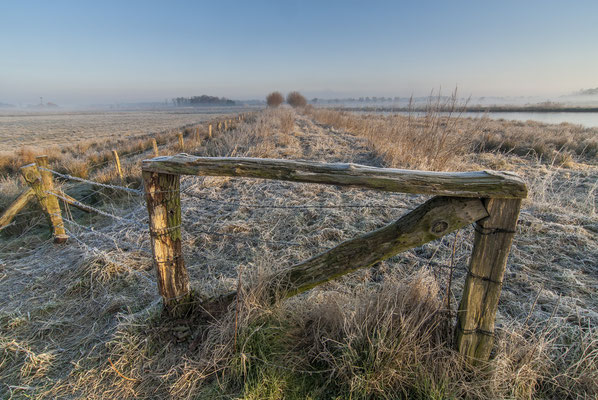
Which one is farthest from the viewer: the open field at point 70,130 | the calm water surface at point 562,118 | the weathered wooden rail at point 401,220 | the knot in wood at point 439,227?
the calm water surface at point 562,118

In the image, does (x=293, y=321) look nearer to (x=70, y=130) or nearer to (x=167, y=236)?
(x=167, y=236)

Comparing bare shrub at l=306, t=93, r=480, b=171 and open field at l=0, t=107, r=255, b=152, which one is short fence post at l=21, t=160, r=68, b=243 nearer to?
bare shrub at l=306, t=93, r=480, b=171

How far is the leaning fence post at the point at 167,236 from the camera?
2.01 metres

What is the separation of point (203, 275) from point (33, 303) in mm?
1629

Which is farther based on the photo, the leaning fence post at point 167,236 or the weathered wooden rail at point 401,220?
the leaning fence post at point 167,236

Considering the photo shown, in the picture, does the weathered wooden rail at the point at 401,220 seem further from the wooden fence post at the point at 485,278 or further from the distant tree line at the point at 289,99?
the distant tree line at the point at 289,99

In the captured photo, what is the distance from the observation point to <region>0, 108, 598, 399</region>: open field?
1843 millimetres

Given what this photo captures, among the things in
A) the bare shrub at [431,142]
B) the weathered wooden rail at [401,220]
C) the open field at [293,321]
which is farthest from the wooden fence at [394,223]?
the bare shrub at [431,142]

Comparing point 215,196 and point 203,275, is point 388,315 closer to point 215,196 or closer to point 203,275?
point 203,275

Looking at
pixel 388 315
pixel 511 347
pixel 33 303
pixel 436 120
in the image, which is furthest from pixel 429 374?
pixel 436 120

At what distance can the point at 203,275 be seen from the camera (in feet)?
10.8

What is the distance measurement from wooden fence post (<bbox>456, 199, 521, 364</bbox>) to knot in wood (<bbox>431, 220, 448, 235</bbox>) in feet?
0.60

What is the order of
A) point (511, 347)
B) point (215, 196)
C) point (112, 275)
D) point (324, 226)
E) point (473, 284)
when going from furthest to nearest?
point (215, 196) → point (324, 226) → point (112, 275) → point (511, 347) → point (473, 284)

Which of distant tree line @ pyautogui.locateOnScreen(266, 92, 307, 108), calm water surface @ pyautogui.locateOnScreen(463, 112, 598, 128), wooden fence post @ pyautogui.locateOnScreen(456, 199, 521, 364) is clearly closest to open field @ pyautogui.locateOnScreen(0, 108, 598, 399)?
wooden fence post @ pyautogui.locateOnScreen(456, 199, 521, 364)
